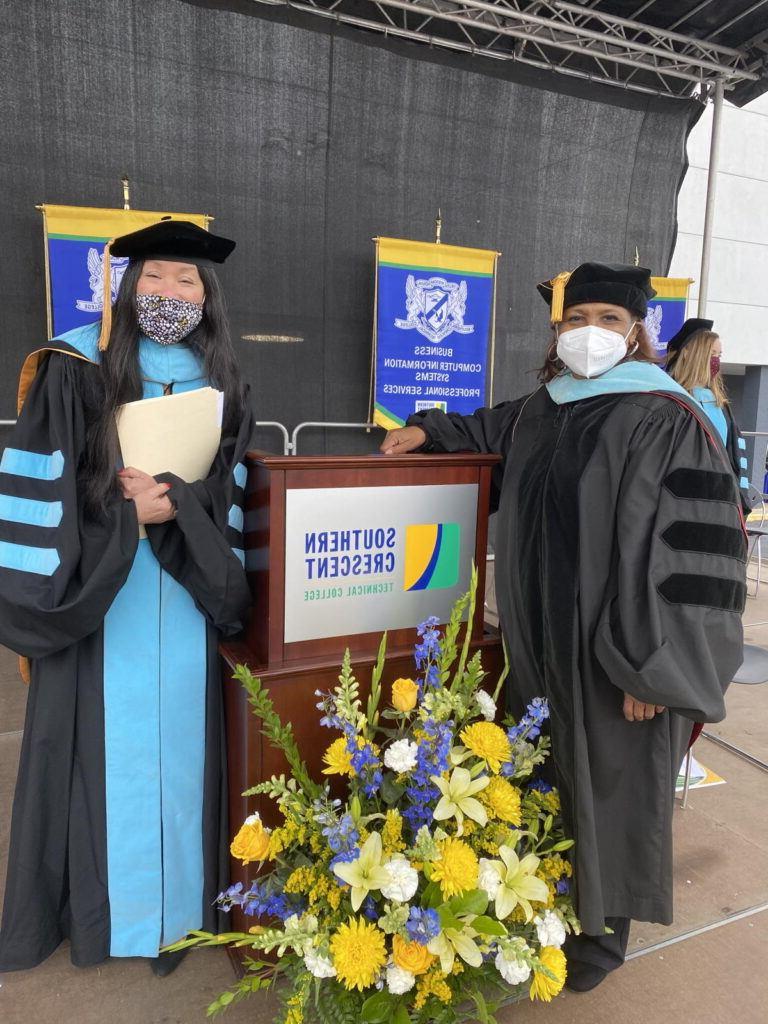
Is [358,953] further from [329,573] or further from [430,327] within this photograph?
[430,327]

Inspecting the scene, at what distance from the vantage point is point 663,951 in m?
1.97

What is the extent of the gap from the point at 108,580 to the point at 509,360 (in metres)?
4.71

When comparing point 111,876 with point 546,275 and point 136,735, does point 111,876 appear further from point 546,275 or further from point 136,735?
point 546,275

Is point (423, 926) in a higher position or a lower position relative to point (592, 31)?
lower

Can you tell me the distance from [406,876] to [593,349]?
1273 millimetres

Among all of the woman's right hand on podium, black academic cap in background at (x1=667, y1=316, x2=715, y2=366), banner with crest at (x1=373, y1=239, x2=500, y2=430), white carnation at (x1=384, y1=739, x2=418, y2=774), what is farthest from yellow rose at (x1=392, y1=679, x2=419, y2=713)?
banner with crest at (x1=373, y1=239, x2=500, y2=430)

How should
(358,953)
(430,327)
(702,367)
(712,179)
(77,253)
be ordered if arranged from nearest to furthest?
(358,953) → (702,367) → (77,253) → (430,327) → (712,179)

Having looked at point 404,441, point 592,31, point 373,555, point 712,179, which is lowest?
point 373,555

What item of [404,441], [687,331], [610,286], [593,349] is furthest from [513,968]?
[687,331]

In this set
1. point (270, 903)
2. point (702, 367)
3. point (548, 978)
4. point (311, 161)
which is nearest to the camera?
point (548, 978)

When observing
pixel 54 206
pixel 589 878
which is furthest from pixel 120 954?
pixel 54 206

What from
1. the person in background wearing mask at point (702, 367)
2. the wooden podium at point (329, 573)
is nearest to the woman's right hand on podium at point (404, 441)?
the wooden podium at point (329, 573)

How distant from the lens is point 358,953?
1.20 meters

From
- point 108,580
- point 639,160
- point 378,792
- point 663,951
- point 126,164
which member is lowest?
point 663,951
